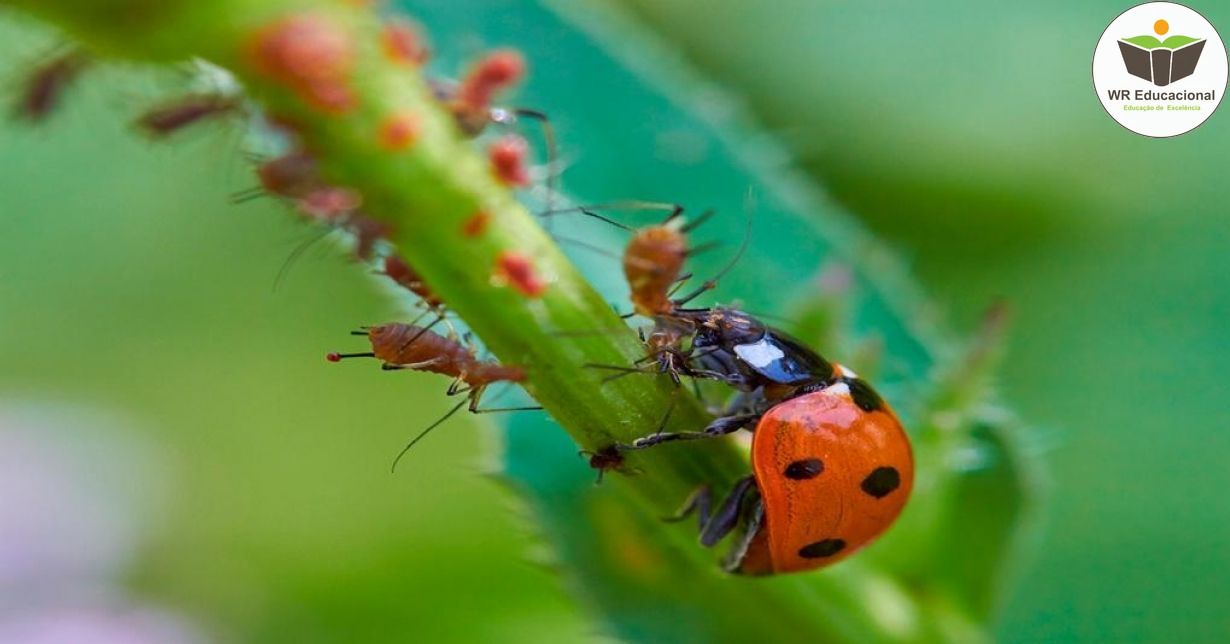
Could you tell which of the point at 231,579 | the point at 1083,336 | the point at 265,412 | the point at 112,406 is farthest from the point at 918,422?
the point at 112,406

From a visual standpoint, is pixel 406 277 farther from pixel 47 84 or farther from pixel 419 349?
pixel 47 84

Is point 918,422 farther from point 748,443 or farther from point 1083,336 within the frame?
point 1083,336

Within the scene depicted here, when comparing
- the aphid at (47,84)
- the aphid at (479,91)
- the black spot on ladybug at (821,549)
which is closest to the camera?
the aphid at (47,84)

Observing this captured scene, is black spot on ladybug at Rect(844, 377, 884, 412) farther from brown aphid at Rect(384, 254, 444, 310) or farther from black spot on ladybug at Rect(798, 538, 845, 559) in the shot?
brown aphid at Rect(384, 254, 444, 310)

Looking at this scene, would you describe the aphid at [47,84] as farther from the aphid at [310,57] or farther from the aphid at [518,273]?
the aphid at [518,273]

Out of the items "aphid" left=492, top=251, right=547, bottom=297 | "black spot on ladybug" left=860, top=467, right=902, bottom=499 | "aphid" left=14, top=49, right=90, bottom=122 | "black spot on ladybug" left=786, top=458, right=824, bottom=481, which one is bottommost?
"aphid" left=14, top=49, right=90, bottom=122

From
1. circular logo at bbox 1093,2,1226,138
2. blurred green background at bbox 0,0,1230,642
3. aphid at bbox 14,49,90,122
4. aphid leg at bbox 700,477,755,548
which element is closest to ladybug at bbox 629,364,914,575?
aphid leg at bbox 700,477,755,548

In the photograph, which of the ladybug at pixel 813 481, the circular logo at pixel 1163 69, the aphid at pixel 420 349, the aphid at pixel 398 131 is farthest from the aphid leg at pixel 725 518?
the circular logo at pixel 1163 69
